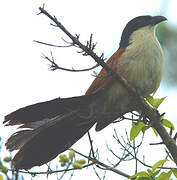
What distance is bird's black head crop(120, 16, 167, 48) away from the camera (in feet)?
13.9

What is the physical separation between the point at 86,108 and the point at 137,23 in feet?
4.35

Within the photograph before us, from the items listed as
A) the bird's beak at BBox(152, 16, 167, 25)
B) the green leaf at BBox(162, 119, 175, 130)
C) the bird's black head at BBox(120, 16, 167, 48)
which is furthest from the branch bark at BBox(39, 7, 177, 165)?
the bird's beak at BBox(152, 16, 167, 25)

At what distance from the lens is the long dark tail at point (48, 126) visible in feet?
10.1

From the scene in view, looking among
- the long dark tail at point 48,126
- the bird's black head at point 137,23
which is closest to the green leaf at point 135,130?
the long dark tail at point 48,126

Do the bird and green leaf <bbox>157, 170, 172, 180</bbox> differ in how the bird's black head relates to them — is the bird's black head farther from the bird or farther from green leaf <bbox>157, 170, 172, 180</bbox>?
green leaf <bbox>157, 170, 172, 180</bbox>

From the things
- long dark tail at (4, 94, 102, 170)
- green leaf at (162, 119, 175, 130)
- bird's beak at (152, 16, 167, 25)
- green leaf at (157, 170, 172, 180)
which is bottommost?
green leaf at (157, 170, 172, 180)

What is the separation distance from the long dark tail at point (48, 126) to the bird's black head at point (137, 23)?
35.7 inches

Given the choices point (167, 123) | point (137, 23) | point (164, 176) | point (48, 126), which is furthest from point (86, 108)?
point (164, 176)

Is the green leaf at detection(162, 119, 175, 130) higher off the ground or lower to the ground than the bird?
lower

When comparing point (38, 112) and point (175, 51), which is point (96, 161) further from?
point (175, 51)

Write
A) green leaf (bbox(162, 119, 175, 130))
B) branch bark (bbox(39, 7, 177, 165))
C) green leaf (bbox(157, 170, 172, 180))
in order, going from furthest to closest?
green leaf (bbox(162, 119, 175, 130))
branch bark (bbox(39, 7, 177, 165))
green leaf (bbox(157, 170, 172, 180))

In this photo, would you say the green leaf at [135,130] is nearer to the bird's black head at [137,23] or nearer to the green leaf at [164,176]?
the green leaf at [164,176]

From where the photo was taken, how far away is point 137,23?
432cm

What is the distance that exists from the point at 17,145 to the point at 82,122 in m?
0.88
